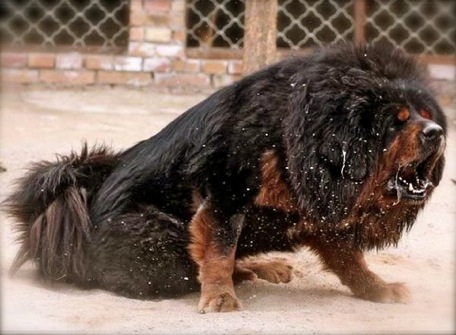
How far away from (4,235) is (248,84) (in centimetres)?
171

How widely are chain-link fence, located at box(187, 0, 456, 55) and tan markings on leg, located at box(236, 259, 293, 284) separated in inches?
168

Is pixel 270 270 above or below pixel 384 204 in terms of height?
below

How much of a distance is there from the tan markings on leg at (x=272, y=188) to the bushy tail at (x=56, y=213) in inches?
35.3

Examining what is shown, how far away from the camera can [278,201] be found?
4.34 metres

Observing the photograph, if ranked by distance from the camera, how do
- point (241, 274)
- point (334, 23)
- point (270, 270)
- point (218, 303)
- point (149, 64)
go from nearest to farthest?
point (218, 303)
point (241, 274)
point (270, 270)
point (149, 64)
point (334, 23)

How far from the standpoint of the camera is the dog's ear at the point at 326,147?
4.16m

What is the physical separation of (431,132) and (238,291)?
1.28 metres

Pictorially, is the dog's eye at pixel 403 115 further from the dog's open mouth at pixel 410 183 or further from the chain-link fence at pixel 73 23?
the chain-link fence at pixel 73 23

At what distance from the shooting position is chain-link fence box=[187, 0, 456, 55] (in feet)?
30.3

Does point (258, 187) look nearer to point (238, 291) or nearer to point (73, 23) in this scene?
point (238, 291)

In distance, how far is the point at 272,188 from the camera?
4301 millimetres

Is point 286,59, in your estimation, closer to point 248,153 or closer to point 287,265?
point 248,153

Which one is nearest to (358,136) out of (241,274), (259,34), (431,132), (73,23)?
(431,132)

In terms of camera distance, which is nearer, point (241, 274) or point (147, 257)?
point (147, 257)
